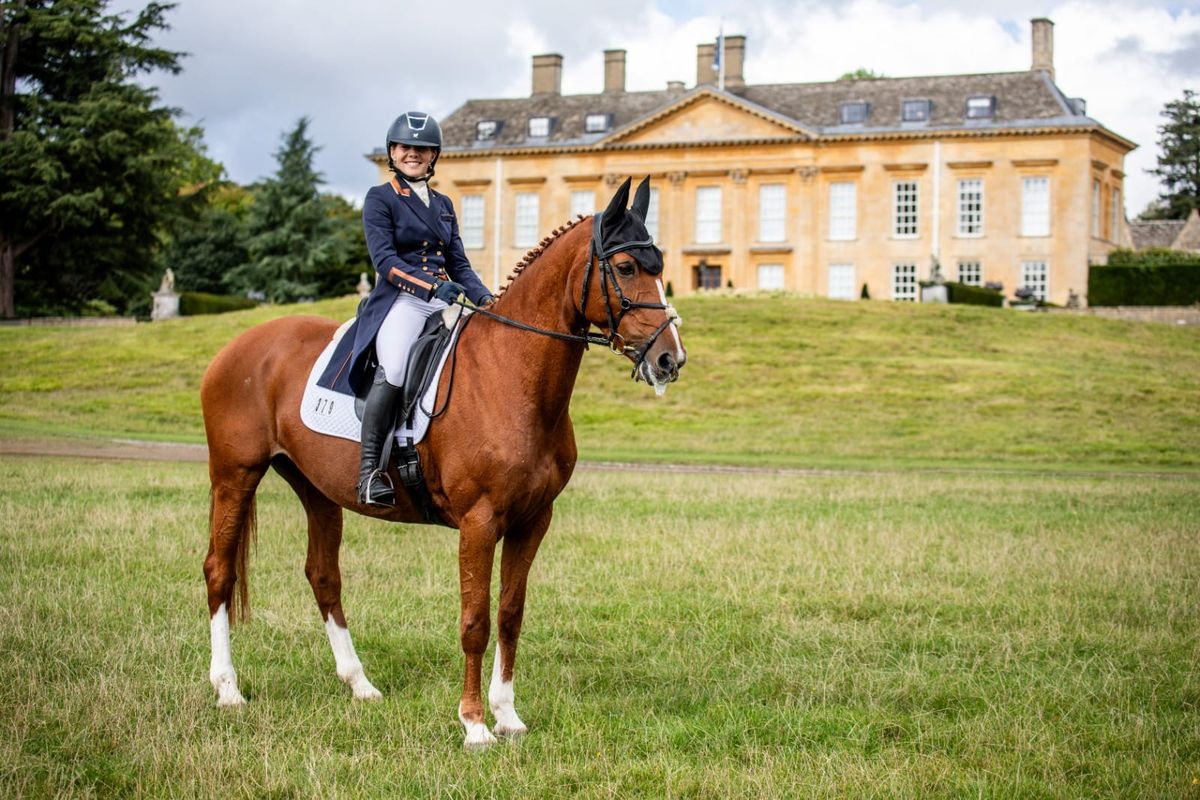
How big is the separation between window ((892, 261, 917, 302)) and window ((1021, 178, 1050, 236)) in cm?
576

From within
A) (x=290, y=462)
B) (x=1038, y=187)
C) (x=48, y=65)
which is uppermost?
(x=48, y=65)

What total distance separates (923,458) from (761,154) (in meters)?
42.3

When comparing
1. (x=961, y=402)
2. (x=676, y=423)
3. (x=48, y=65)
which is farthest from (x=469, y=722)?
(x=48, y=65)

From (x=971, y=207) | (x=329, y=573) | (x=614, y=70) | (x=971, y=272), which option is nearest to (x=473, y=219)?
(x=614, y=70)

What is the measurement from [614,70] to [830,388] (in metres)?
43.3

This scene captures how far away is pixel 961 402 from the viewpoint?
3225 cm

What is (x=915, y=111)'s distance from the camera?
63844 mm

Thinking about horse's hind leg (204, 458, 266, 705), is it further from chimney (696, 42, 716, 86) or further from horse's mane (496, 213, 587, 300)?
chimney (696, 42, 716, 86)

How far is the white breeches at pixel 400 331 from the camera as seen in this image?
6.84 meters

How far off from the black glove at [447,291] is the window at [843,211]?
6031 cm

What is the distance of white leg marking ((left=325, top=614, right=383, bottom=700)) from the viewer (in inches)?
276

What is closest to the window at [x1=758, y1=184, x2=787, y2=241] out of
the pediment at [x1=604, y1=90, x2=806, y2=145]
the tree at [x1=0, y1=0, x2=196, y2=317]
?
the pediment at [x1=604, y1=90, x2=806, y2=145]

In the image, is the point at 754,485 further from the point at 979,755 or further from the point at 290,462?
the point at 979,755

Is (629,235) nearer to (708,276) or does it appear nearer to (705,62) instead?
(708,276)
